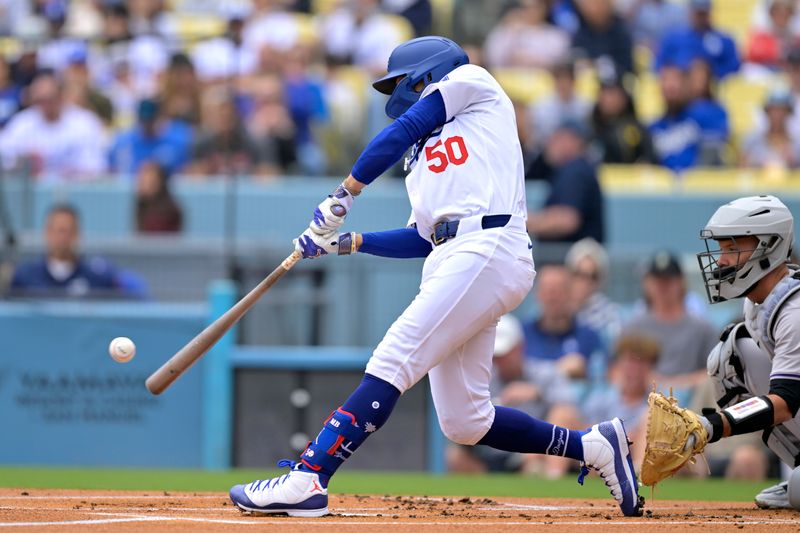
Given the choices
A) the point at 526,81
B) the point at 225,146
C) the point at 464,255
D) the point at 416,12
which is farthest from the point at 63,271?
the point at 464,255

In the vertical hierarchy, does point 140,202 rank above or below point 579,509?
above

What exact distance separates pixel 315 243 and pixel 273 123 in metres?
7.12

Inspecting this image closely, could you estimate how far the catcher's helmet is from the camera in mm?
5875

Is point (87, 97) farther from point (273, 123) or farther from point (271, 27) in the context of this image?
point (271, 27)

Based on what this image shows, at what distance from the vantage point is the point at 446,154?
5.59m

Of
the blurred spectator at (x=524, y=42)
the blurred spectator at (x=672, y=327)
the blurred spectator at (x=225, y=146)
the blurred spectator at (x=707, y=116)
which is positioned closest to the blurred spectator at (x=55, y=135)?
the blurred spectator at (x=225, y=146)

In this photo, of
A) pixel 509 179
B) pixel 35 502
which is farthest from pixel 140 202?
pixel 509 179

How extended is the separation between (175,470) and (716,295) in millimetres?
5181

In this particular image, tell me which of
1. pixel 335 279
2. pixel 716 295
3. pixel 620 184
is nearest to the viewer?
pixel 716 295

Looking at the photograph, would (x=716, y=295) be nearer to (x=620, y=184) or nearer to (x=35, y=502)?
(x=35, y=502)

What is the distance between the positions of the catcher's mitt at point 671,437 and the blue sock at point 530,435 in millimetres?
A: 350

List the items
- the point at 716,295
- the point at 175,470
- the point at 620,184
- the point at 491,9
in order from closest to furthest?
the point at 716,295
the point at 175,470
the point at 620,184
the point at 491,9

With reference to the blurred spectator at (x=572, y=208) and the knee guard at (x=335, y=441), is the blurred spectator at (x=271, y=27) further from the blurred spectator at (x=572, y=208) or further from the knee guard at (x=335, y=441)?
the knee guard at (x=335, y=441)

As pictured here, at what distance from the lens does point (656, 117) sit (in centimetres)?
1394
